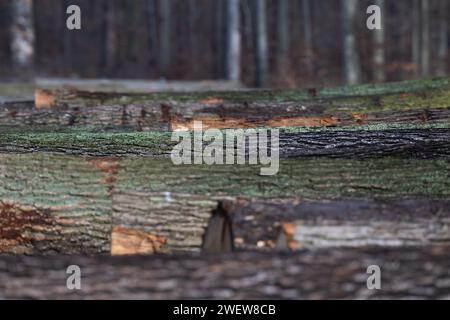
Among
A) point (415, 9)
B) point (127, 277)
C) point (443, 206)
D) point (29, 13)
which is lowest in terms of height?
point (127, 277)

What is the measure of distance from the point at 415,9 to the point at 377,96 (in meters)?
20.4

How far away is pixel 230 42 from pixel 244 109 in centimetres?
770

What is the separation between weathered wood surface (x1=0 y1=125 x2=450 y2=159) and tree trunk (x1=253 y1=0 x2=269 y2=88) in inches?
295

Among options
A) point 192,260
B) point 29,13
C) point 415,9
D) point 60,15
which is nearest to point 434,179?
point 192,260

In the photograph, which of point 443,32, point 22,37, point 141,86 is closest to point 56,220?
point 141,86

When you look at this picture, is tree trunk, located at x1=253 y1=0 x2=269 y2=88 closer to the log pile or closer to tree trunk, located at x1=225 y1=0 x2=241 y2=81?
tree trunk, located at x1=225 y1=0 x2=241 y2=81

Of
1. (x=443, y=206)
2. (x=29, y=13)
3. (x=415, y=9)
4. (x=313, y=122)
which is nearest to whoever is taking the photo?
(x=443, y=206)

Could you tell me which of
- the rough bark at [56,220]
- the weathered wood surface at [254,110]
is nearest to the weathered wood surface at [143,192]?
the rough bark at [56,220]

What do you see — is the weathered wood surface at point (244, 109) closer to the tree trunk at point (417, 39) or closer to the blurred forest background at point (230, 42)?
the blurred forest background at point (230, 42)

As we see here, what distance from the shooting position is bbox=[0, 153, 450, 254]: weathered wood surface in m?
2.52

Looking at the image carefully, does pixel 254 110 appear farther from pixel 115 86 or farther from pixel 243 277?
pixel 115 86

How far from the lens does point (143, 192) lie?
2.57m

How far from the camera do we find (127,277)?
2.18 metres

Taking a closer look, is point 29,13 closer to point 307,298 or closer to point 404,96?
point 404,96
